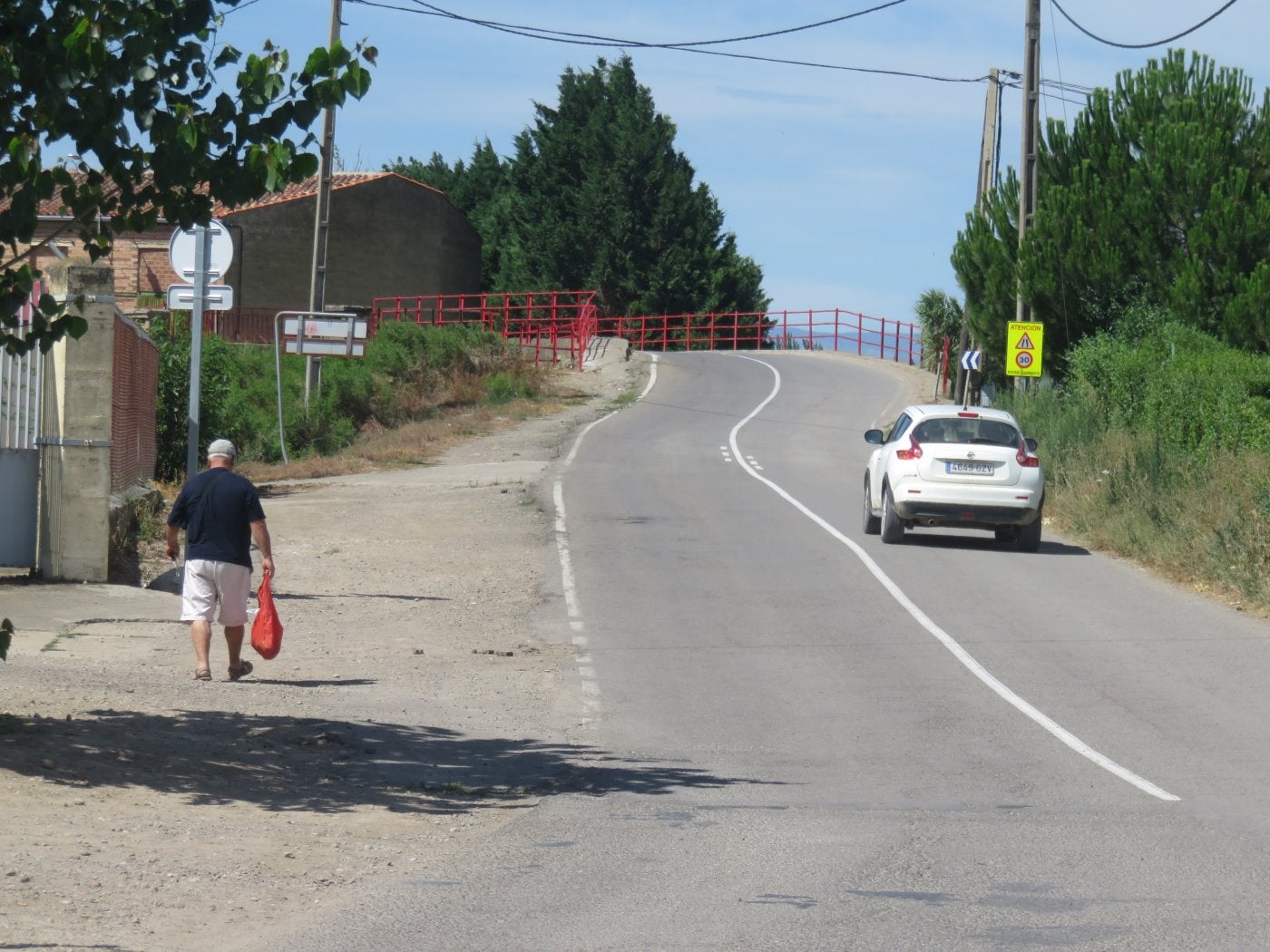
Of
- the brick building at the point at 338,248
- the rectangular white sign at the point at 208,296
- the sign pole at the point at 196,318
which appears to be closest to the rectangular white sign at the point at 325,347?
the rectangular white sign at the point at 208,296

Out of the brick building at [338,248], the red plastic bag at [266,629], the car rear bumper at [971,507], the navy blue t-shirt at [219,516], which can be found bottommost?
the red plastic bag at [266,629]

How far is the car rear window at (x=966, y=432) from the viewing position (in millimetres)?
20359

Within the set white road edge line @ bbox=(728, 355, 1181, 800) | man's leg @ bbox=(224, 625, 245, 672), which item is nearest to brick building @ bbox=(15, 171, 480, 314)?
white road edge line @ bbox=(728, 355, 1181, 800)

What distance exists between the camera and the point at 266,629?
11.2m

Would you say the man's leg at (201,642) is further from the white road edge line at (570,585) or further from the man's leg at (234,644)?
the white road edge line at (570,585)

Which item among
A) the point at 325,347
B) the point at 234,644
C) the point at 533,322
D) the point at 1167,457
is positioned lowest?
the point at 234,644

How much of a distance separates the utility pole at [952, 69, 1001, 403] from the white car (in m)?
23.1

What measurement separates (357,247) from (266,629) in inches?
2181

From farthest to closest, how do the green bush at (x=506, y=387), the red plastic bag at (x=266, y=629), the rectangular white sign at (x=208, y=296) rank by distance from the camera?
the green bush at (x=506, y=387)
the rectangular white sign at (x=208, y=296)
the red plastic bag at (x=266, y=629)

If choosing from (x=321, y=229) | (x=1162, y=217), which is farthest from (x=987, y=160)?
(x=321, y=229)

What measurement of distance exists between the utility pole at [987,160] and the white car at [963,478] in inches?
909

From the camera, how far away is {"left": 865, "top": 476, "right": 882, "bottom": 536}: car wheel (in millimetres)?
21469

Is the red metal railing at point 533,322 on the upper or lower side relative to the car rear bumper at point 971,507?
upper

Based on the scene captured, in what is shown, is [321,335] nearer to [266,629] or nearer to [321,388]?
[321,388]
